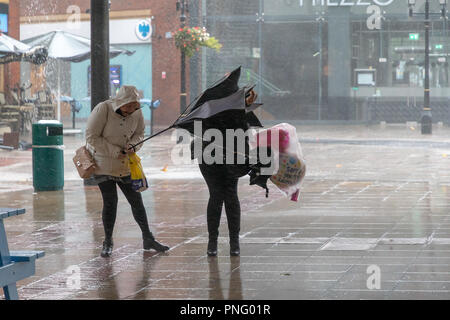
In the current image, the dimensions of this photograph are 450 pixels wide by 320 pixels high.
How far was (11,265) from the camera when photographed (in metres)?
6.38

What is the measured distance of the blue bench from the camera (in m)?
6.32

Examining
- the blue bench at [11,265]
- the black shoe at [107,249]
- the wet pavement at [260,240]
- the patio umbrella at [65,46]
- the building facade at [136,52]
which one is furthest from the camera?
the building facade at [136,52]

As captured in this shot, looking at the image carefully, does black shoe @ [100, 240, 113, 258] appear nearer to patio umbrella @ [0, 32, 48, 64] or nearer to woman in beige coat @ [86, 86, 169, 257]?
woman in beige coat @ [86, 86, 169, 257]

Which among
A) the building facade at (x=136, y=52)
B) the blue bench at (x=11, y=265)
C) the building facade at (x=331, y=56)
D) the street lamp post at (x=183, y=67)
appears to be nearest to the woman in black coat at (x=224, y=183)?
the blue bench at (x=11, y=265)

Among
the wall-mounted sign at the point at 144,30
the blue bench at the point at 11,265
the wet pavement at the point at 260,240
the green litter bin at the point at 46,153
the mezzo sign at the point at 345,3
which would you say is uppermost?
the mezzo sign at the point at 345,3

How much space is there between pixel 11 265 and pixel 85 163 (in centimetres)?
275

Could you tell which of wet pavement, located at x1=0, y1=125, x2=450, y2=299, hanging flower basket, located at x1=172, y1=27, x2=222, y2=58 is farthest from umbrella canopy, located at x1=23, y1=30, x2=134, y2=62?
wet pavement, located at x1=0, y1=125, x2=450, y2=299

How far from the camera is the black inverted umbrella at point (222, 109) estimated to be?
872cm

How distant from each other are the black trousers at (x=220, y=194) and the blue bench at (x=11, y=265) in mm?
2562

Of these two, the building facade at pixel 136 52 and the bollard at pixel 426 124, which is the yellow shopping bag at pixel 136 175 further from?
the building facade at pixel 136 52

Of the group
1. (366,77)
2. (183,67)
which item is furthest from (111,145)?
(366,77)
